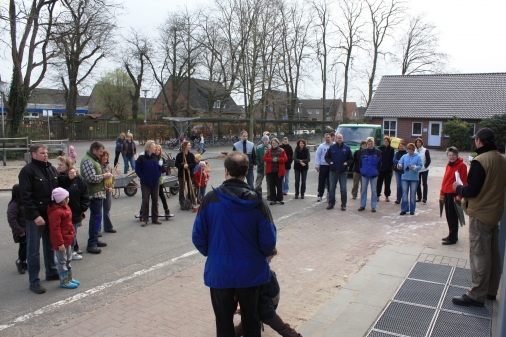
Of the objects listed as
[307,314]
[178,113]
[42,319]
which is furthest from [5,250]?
[178,113]

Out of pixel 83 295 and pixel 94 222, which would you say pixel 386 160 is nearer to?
pixel 94 222

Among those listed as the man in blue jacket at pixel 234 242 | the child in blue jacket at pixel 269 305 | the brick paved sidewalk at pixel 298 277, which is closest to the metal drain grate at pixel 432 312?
the brick paved sidewalk at pixel 298 277

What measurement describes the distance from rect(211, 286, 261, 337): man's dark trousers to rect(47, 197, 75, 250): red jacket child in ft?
9.91

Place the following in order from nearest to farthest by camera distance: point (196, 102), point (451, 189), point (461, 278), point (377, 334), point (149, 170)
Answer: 1. point (377, 334)
2. point (461, 278)
3. point (451, 189)
4. point (149, 170)
5. point (196, 102)

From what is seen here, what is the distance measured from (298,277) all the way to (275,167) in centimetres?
561

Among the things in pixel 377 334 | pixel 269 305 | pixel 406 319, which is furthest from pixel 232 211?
pixel 406 319

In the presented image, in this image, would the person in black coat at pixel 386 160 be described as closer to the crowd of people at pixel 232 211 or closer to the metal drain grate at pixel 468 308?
the crowd of people at pixel 232 211

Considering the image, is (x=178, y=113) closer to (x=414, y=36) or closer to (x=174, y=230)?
(x=414, y=36)

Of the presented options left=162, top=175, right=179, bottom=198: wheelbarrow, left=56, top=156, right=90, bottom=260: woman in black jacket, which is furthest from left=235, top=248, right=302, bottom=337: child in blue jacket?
left=162, top=175, right=179, bottom=198: wheelbarrow

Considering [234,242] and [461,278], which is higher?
[234,242]

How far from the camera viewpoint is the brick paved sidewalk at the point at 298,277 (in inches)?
187

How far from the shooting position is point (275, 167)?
1165cm

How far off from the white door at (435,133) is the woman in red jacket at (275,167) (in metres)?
29.9

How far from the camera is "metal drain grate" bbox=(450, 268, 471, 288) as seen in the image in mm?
5781
